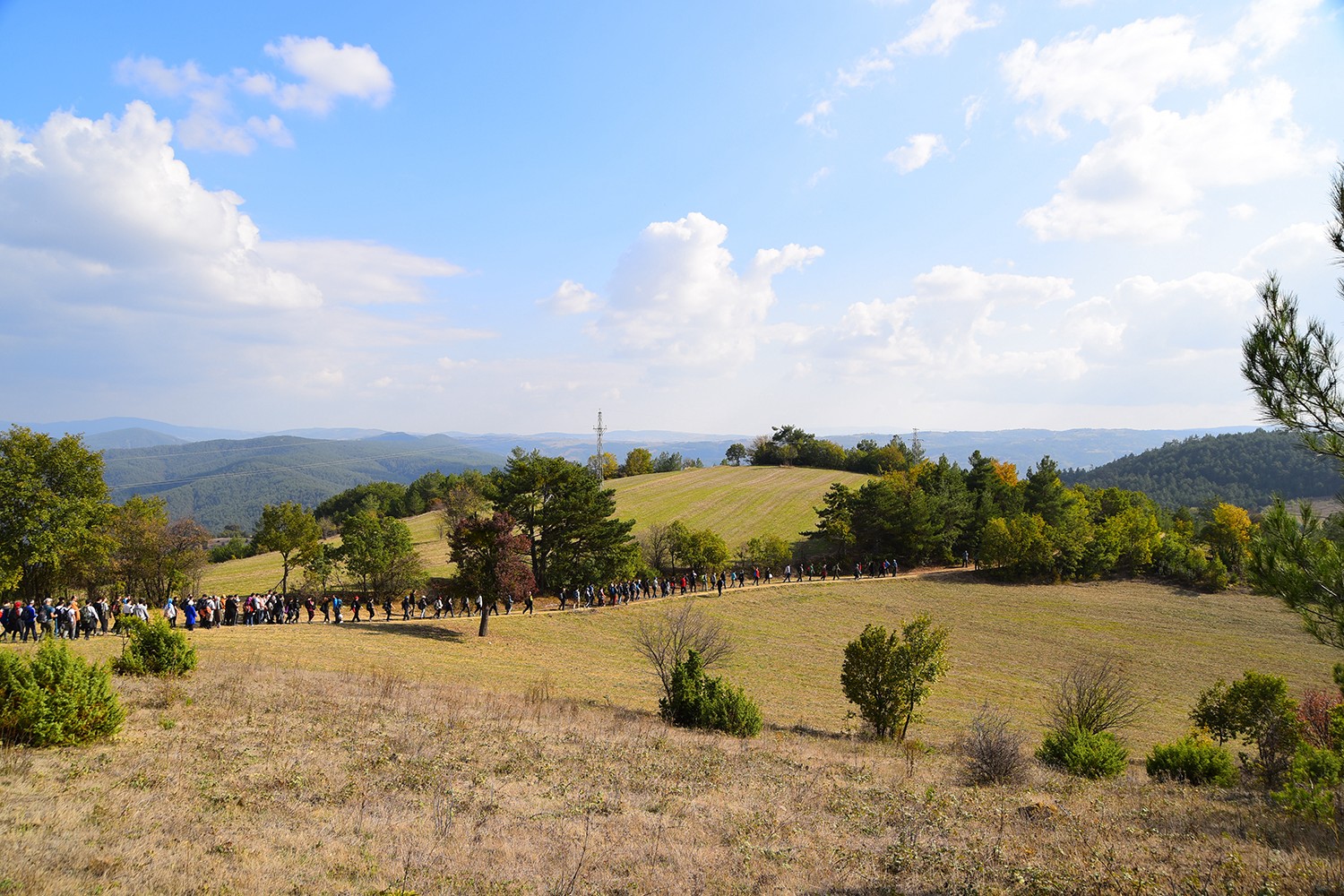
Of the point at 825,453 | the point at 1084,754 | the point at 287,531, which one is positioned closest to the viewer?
the point at 1084,754

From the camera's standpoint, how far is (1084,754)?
1467 centimetres

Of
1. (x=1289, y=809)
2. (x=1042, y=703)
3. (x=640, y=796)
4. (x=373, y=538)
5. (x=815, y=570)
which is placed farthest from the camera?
(x=815, y=570)

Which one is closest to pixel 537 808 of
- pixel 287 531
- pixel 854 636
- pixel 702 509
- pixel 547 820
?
pixel 547 820

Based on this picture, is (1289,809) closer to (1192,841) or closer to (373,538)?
(1192,841)

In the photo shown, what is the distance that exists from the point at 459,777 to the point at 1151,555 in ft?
201

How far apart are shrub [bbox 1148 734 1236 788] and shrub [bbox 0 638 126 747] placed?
844 inches

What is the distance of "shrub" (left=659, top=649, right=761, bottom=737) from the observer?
17031mm

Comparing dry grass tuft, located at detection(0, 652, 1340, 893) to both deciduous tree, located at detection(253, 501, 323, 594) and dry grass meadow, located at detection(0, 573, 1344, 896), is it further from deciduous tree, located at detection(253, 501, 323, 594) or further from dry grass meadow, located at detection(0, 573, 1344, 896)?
deciduous tree, located at detection(253, 501, 323, 594)

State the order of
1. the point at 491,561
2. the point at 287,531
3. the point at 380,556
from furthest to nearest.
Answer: the point at 287,531, the point at 380,556, the point at 491,561

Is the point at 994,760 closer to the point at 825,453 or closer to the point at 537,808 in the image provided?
the point at 537,808

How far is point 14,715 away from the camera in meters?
9.75

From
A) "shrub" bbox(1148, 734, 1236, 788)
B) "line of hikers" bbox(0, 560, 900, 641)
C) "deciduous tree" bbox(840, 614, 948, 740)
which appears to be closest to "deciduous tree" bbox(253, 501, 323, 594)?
"line of hikers" bbox(0, 560, 900, 641)

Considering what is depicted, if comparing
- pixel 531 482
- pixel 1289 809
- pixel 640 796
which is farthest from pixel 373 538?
pixel 1289 809

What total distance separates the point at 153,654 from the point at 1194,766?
83.2 ft
